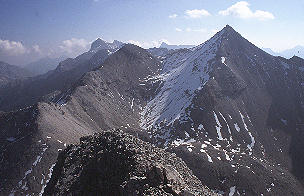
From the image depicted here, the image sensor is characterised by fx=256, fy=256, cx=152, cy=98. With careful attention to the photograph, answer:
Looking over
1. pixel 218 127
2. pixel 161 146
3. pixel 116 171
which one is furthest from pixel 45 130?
pixel 218 127

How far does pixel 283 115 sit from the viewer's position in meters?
186

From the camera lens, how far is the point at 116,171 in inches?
1211

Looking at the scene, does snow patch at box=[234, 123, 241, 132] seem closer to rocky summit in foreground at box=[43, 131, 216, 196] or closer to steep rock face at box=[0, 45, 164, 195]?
steep rock face at box=[0, 45, 164, 195]

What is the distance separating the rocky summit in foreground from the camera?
27.0 metres

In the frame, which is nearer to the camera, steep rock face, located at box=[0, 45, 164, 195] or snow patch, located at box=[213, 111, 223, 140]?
steep rock face, located at box=[0, 45, 164, 195]

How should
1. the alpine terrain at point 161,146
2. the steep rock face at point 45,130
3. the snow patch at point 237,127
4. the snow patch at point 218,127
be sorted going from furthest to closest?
the snow patch at point 237,127 → the snow patch at point 218,127 → the steep rock face at point 45,130 → the alpine terrain at point 161,146

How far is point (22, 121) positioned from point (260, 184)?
4632 inches

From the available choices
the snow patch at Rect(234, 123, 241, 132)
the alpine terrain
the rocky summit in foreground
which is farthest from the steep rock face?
the rocky summit in foreground

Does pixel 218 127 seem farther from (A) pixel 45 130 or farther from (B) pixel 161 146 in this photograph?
(A) pixel 45 130

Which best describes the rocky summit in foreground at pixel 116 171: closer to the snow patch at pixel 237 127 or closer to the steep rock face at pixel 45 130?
the steep rock face at pixel 45 130

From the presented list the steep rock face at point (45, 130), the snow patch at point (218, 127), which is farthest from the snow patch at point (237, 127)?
the steep rock face at point (45, 130)

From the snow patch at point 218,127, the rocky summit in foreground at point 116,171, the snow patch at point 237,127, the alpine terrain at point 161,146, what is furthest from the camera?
the snow patch at point 237,127

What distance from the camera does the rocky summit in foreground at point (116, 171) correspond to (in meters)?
27.0

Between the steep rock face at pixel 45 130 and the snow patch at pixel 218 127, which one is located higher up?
the steep rock face at pixel 45 130
